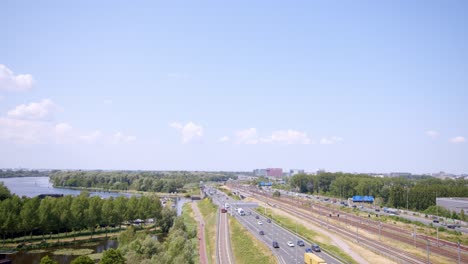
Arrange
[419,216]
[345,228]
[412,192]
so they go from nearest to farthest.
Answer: [345,228] → [419,216] → [412,192]

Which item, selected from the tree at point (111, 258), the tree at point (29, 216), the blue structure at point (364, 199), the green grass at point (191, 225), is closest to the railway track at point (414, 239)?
the green grass at point (191, 225)

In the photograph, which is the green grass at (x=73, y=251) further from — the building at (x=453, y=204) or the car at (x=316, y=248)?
the building at (x=453, y=204)

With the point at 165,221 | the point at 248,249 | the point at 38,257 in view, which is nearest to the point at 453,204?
the point at 248,249

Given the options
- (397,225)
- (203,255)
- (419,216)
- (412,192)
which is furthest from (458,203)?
(203,255)

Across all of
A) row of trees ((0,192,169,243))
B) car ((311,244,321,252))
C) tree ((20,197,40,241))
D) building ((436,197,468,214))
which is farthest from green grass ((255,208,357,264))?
tree ((20,197,40,241))

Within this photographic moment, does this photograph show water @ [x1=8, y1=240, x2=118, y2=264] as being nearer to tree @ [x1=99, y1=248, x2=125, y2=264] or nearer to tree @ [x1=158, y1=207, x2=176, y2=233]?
tree @ [x1=158, y1=207, x2=176, y2=233]

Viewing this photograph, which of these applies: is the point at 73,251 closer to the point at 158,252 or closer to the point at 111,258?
the point at 158,252

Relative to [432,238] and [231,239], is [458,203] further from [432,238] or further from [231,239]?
[231,239]
